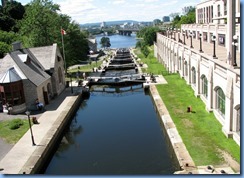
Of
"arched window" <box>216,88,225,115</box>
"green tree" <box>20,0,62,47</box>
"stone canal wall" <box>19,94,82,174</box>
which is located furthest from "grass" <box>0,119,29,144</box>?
"green tree" <box>20,0,62,47</box>

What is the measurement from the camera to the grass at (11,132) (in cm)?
2531

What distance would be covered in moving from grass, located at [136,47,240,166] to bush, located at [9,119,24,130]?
1400 centimetres

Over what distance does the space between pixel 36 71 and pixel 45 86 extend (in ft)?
6.79

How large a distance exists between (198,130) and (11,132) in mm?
15831

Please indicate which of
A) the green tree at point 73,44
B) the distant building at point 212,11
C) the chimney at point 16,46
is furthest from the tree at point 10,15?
the distant building at point 212,11

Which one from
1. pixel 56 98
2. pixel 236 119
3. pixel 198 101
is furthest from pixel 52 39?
pixel 236 119

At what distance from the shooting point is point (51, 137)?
2484cm

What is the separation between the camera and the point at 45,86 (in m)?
37.2

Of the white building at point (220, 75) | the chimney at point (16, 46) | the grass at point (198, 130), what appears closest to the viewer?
the grass at point (198, 130)

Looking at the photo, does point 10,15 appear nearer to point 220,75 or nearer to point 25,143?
point 25,143

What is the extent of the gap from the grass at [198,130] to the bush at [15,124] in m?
14.0

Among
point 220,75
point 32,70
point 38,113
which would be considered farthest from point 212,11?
point 38,113

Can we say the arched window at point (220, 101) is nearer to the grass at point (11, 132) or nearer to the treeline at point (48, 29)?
the grass at point (11, 132)

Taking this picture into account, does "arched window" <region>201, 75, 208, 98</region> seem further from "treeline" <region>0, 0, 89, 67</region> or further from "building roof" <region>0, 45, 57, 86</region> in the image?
"treeline" <region>0, 0, 89, 67</region>
